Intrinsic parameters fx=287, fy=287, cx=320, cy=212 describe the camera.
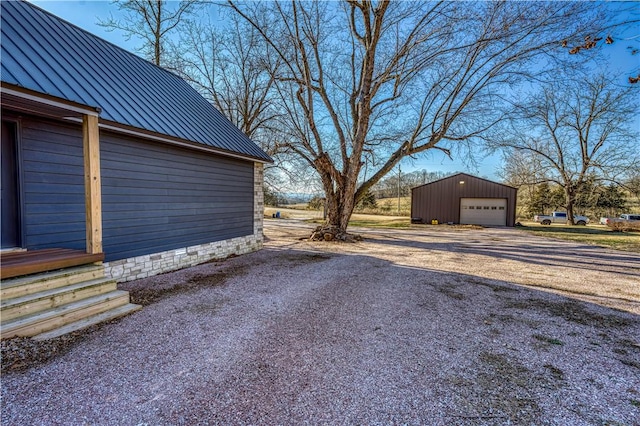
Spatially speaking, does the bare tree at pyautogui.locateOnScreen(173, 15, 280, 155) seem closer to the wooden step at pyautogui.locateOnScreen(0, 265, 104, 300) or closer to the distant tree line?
the wooden step at pyautogui.locateOnScreen(0, 265, 104, 300)

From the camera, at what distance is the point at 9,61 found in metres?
3.50

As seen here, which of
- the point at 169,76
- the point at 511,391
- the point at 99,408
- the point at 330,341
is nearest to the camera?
the point at 99,408

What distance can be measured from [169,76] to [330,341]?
27.3 ft

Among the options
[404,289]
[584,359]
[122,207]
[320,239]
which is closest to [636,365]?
[584,359]

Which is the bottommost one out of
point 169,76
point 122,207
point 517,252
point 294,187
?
point 517,252

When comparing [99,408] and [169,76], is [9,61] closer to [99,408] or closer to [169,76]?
[99,408]

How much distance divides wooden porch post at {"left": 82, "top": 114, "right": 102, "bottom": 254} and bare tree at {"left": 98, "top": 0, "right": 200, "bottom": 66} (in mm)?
10245

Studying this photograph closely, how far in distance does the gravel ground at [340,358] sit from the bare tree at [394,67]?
6854 mm

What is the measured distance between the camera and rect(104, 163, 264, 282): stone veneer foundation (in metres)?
5.07

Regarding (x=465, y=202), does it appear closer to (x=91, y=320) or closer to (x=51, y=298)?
(x=91, y=320)

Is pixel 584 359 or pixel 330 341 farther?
pixel 330 341

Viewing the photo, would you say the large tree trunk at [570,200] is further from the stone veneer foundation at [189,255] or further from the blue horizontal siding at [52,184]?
the blue horizontal siding at [52,184]

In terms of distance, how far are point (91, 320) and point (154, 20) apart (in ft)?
44.4

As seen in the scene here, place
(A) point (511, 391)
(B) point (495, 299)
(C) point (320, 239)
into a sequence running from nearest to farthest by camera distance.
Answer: (A) point (511, 391) → (B) point (495, 299) → (C) point (320, 239)
